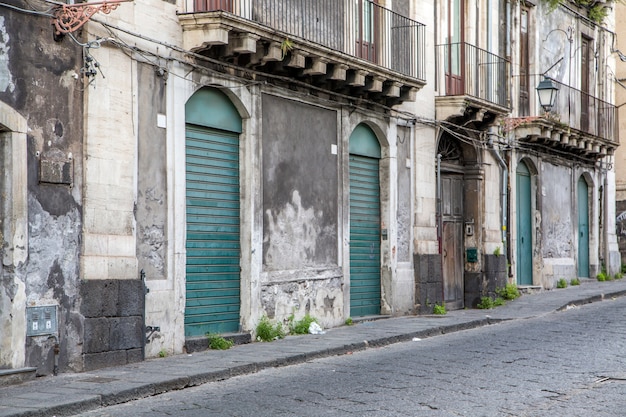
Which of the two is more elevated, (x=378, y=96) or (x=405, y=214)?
(x=378, y=96)

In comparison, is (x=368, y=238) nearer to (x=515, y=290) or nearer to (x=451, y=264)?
(x=451, y=264)

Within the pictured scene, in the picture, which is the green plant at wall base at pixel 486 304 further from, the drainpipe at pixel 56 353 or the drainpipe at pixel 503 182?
the drainpipe at pixel 56 353

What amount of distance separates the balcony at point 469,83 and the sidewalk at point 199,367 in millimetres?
3961

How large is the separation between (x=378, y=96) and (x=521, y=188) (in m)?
7.63

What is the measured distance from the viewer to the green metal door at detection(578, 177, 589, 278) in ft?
85.1

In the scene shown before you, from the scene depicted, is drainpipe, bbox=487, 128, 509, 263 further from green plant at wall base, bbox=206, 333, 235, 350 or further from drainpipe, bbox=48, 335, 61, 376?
drainpipe, bbox=48, 335, 61, 376

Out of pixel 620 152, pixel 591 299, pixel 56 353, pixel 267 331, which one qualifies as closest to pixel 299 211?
pixel 267 331

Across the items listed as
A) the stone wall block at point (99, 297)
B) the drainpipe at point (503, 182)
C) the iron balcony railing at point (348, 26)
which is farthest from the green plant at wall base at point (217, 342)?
the drainpipe at point (503, 182)

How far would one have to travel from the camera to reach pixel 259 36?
12484 mm

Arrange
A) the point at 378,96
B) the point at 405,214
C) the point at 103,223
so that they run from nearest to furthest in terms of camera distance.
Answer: the point at 103,223 < the point at 378,96 < the point at 405,214

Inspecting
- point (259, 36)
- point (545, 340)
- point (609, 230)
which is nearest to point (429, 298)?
point (545, 340)

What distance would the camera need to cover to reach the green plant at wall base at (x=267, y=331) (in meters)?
13.1

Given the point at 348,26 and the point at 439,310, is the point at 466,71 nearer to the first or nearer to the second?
the point at 348,26

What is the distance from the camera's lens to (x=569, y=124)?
23.5 metres
